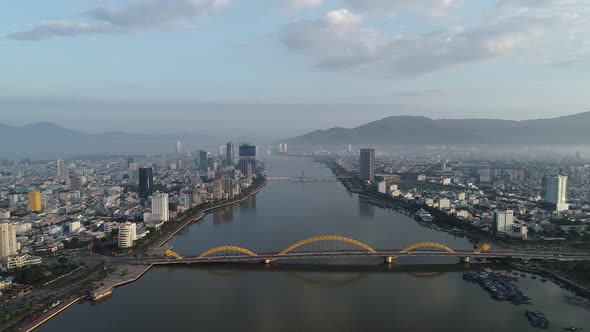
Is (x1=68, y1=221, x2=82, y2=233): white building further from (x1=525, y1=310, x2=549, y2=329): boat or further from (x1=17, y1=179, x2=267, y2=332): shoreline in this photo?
(x1=525, y1=310, x2=549, y2=329): boat

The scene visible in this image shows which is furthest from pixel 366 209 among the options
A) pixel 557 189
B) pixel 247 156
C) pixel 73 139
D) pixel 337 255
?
pixel 73 139

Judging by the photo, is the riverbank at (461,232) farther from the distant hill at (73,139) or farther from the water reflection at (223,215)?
the distant hill at (73,139)

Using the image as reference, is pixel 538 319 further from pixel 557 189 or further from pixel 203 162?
pixel 203 162

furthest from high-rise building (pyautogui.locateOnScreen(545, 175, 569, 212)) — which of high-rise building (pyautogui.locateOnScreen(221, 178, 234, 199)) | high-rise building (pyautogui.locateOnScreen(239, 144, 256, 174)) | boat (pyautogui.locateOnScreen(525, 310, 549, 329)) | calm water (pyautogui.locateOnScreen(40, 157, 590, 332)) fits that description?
high-rise building (pyautogui.locateOnScreen(239, 144, 256, 174))

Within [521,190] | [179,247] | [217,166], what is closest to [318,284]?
[179,247]

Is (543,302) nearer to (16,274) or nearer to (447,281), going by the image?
(447,281)

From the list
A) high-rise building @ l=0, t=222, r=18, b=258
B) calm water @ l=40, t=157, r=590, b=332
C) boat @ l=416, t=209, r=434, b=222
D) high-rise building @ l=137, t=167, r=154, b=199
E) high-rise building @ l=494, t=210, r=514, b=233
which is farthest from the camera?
high-rise building @ l=137, t=167, r=154, b=199
